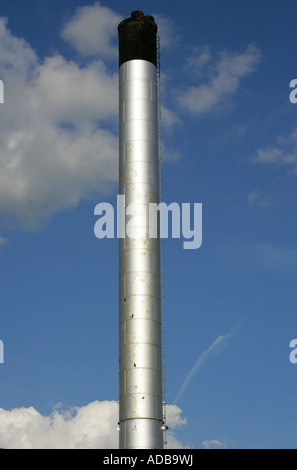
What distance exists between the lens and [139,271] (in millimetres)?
51094

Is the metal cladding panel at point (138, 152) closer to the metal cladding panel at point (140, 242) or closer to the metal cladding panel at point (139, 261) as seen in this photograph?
the metal cladding panel at point (140, 242)

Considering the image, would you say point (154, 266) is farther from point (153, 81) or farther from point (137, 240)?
point (153, 81)

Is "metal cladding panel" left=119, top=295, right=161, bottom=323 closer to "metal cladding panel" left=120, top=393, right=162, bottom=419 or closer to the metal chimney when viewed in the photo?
the metal chimney

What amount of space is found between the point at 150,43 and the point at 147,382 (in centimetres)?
2757

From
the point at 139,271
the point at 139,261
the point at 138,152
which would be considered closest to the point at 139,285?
the point at 139,271

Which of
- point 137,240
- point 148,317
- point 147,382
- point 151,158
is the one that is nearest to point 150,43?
point 151,158

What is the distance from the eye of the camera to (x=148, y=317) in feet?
165

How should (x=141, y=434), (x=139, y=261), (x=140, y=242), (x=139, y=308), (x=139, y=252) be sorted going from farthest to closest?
(x=140, y=242), (x=139, y=252), (x=139, y=261), (x=139, y=308), (x=141, y=434)

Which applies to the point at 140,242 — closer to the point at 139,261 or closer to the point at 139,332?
the point at 139,261

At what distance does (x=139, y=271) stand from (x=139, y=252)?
57.6 inches

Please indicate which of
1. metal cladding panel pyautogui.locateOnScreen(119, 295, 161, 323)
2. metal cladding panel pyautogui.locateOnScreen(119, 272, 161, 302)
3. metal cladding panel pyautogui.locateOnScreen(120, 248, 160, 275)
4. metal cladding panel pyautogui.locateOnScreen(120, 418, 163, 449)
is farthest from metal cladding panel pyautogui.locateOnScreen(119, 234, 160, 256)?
metal cladding panel pyautogui.locateOnScreen(120, 418, 163, 449)

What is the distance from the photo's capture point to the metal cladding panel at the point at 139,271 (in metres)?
48.2

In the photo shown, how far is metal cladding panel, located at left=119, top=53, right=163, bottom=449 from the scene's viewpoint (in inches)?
1900

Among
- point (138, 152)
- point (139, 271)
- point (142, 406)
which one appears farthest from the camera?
point (138, 152)
